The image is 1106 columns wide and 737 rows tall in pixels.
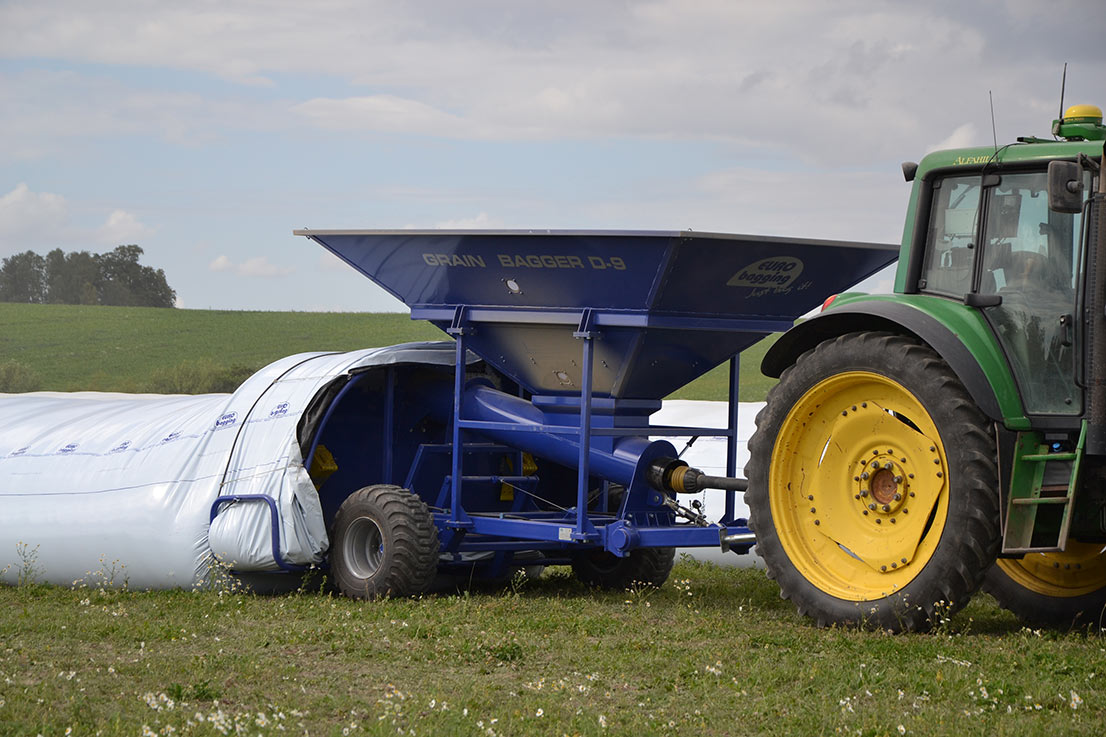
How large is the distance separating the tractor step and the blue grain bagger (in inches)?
98.0

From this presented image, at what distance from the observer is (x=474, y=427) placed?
10.0 meters

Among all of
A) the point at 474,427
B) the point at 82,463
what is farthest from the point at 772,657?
the point at 82,463

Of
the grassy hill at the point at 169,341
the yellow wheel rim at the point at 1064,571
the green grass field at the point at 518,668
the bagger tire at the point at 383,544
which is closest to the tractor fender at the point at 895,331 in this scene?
the green grass field at the point at 518,668

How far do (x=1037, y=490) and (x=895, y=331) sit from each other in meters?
1.26

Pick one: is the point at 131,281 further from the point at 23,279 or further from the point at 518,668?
the point at 518,668

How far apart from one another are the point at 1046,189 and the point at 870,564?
2266 millimetres

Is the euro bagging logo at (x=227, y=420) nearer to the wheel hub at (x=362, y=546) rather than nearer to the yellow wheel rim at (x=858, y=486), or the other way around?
the wheel hub at (x=362, y=546)

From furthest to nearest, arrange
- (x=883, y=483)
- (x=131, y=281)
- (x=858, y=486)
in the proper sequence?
(x=131, y=281) → (x=858, y=486) → (x=883, y=483)

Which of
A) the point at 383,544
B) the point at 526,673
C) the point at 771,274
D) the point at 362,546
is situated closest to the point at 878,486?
the point at 771,274

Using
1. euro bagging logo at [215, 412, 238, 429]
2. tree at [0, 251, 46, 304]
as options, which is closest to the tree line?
tree at [0, 251, 46, 304]

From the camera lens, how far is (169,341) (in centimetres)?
4272

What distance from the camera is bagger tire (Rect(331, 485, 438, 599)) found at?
9500mm

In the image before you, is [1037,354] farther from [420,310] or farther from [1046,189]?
[420,310]

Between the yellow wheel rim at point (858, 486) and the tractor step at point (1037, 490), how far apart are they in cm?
38
